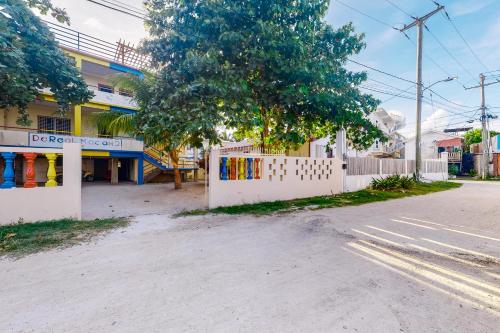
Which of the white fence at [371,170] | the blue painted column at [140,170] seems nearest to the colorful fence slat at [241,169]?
the white fence at [371,170]

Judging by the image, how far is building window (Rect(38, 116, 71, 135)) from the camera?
14.7 meters

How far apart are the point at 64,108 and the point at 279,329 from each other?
29.7 feet

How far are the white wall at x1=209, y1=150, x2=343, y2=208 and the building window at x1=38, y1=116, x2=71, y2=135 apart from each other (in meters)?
13.4

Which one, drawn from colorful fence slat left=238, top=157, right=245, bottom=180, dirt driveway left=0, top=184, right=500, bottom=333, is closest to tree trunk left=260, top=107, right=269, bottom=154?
colorful fence slat left=238, top=157, right=245, bottom=180

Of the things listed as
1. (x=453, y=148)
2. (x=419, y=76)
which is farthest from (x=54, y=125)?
(x=453, y=148)

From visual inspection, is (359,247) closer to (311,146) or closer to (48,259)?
(48,259)

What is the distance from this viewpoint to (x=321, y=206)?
7500 mm

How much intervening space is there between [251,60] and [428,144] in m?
32.6

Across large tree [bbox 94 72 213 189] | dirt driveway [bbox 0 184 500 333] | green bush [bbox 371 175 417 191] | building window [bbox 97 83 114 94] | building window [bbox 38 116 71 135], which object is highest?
building window [bbox 97 83 114 94]

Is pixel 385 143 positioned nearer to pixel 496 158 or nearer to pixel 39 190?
pixel 496 158

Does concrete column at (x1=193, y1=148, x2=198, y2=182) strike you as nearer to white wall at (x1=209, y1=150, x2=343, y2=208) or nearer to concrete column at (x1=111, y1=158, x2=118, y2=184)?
concrete column at (x1=111, y1=158, x2=118, y2=184)

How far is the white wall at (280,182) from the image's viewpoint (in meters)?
7.09

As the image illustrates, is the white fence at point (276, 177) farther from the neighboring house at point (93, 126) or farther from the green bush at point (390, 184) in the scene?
the neighboring house at point (93, 126)

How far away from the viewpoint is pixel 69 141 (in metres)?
12.6
